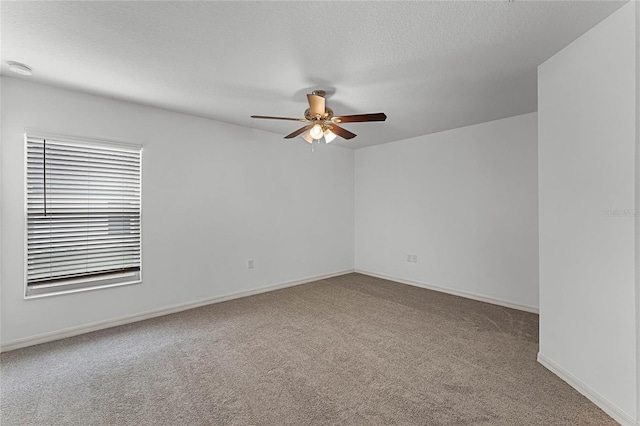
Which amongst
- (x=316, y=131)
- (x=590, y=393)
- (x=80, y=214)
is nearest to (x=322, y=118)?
(x=316, y=131)

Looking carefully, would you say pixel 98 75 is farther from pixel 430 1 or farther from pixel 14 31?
pixel 430 1

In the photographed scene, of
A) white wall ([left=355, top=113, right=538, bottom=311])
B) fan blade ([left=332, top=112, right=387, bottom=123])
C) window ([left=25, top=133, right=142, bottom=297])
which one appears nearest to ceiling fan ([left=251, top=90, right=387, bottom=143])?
fan blade ([left=332, top=112, right=387, bottom=123])

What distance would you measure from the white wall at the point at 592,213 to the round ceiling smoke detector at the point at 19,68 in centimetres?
428

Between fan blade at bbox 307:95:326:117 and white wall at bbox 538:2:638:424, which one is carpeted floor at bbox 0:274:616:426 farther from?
fan blade at bbox 307:95:326:117

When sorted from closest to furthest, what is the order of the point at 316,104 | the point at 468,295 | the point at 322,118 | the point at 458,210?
the point at 316,104, the point at 322,118, the point at 468,295, the point at 458,210

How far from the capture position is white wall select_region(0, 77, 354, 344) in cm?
272

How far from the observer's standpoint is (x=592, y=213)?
1979 mm

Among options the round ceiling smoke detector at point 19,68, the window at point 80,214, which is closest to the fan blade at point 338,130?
the window at point 80,214

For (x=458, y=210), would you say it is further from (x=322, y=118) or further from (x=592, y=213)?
(x=322, y=118)

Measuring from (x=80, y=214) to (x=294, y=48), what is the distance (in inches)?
107

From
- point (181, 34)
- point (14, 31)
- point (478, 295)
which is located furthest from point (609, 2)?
point (14, 31)

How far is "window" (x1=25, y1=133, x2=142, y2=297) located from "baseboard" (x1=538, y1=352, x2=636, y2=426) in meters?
4.06

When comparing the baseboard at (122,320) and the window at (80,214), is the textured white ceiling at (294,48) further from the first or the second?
the baseboard at (122,320)

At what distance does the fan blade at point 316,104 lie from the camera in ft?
8.78
